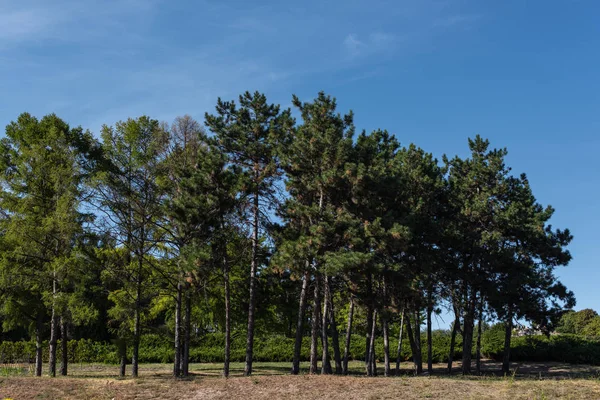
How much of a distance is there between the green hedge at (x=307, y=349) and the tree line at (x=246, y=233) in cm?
986

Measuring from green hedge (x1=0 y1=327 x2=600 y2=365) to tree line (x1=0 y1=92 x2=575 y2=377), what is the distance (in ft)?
32.3

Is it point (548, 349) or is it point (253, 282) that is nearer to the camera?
point (253, 282)

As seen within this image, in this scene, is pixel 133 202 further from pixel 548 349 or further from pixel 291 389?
pixel 548 349

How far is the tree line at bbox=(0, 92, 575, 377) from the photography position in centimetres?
2036

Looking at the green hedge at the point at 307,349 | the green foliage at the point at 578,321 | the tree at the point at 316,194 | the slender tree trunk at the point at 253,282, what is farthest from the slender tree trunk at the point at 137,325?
the green foliage at the point at 578,321

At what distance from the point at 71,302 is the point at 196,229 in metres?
5.35

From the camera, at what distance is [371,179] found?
64.0 feet

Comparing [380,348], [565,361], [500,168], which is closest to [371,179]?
[500,168]

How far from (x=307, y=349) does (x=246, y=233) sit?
1598 centimetres

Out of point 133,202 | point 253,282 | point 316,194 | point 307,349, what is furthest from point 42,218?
point 307,349

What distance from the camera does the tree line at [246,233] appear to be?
66.8 feet

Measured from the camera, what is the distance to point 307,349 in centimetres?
3569

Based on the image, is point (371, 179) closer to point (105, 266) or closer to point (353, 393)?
point (353, 393)

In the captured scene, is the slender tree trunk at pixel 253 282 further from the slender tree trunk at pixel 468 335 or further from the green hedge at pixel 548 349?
the green hedge at pixel 548 349
